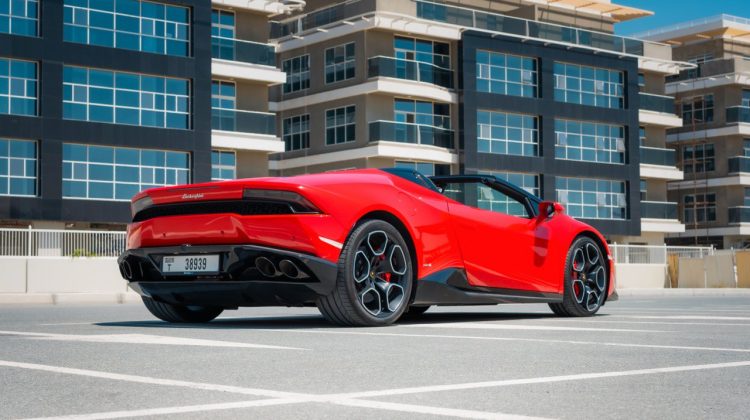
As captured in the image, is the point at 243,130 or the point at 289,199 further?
the point at 243,130

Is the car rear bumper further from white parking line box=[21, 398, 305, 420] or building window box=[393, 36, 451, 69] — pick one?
building window box=[393, 36, 451, 69]

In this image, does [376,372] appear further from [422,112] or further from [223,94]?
[422,112]

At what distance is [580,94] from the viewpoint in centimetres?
5584

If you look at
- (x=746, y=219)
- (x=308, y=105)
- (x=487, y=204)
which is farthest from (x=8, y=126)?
(x=746, y=219)

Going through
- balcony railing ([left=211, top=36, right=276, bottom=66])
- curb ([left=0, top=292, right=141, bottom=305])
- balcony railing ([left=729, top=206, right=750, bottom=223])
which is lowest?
curb ([left=0, top=292, right=141, bottom=305])

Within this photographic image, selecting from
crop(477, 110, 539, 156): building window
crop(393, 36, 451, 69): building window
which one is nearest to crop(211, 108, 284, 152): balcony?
crop(393, 36, 451, 69): building window

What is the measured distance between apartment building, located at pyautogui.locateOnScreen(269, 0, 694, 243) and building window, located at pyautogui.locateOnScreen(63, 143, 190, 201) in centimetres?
947

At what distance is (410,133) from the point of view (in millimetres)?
49156

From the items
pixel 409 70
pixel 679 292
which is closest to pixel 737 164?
pixel 409 70

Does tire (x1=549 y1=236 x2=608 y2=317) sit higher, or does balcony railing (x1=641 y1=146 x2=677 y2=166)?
balcony railing (x1=641 y1=146 x2=677 y2=166)

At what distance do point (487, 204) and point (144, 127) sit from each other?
16800 millimetres

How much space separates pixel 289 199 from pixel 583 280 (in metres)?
3.86

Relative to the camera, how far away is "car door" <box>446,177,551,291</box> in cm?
961

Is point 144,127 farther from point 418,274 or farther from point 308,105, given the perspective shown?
Answer: point 418,274
